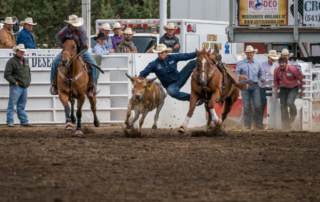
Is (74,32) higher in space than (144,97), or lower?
higher

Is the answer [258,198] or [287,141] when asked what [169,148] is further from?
[258,198]

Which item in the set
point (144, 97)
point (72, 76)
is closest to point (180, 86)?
point (144, 97)

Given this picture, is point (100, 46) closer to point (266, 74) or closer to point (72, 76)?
point (72, 76)

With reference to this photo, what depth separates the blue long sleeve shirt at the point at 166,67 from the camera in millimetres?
11500

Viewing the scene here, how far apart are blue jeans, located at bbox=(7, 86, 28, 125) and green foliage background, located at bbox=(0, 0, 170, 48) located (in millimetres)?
13270

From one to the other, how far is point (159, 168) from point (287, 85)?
22.6 feet

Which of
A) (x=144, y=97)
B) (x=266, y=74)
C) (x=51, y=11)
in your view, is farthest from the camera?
(x=51, y=11)

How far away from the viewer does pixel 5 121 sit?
14.0 metres

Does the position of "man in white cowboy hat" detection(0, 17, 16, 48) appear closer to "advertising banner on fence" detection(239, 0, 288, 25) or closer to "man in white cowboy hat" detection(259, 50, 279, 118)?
"advertising banner on fence" detection(239, 0, 288, 25)

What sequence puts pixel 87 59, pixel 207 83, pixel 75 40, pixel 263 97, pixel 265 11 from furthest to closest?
pixel 265 11
pixel 263 97
pixel 87 59
pixel 207 83
pixel 75 40

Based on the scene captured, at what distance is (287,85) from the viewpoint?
1308 cm

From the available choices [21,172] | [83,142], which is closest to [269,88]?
[83,142]

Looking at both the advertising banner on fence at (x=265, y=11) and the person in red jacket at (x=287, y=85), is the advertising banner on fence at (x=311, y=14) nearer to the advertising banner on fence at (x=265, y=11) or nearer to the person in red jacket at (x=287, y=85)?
the advertising banner on fence at (x=265, y=11)

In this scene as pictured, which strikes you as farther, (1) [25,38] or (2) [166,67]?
(1) [25,38]
